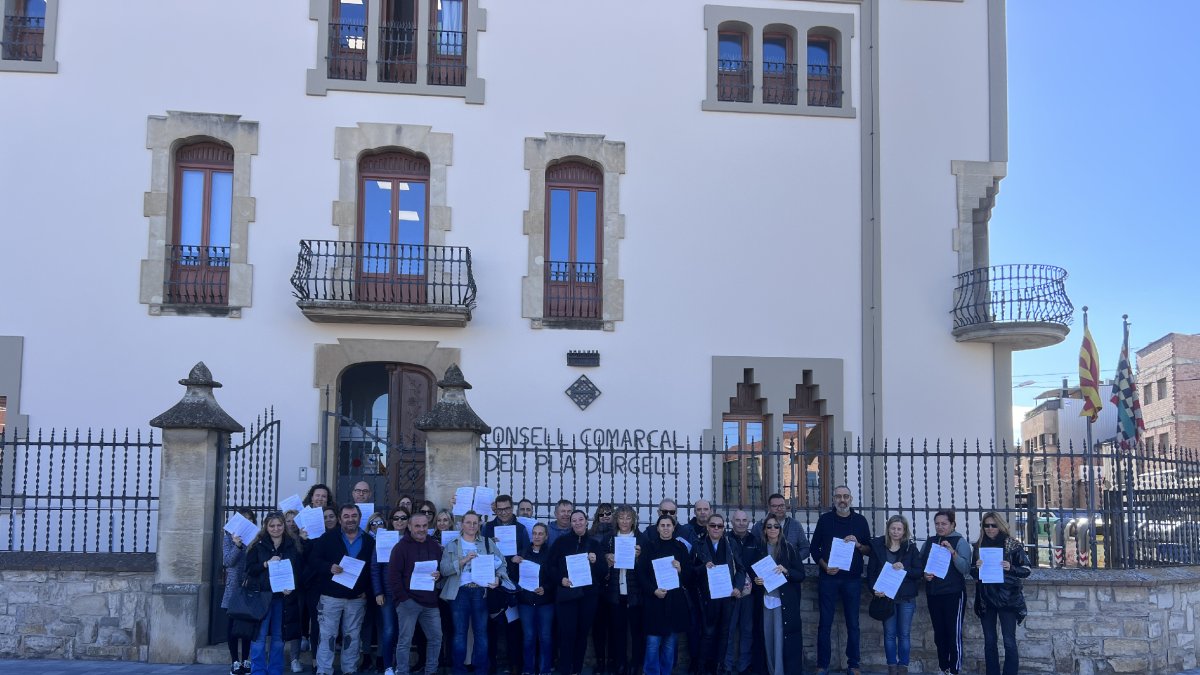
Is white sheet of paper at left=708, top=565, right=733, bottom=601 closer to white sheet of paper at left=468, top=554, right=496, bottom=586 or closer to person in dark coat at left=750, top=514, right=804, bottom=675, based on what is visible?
person in dark coat at left=750, top=514, right=804, bottom=675

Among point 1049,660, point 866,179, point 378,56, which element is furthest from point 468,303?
point 1049,660

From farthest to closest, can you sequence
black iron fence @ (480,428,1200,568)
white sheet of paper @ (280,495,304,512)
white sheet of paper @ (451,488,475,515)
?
1. black iron fence @ (480,428,1200,568)
2. white sheet of paper @ (451,488,475,515)
3. white sheet of paper @ (280,495,304,512)

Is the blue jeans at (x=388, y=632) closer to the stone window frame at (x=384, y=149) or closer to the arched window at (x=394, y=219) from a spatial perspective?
the arched window at (x=394, y=219)

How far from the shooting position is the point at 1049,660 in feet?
33.8

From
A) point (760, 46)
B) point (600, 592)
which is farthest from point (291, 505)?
point (760, 46)

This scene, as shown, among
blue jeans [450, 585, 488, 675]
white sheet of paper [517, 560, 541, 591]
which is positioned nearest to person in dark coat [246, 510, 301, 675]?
blue jeans [450, 585, 488, 675]

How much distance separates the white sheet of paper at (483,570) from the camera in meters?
9.44

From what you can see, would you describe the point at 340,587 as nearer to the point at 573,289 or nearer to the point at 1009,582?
the point at 1009,582

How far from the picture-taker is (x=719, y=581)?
9555 millimetres

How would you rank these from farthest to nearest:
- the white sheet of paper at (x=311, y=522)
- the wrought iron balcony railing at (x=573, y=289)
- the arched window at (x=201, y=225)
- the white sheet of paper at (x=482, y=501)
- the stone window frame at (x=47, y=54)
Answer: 1. the wrought iron balcony railing at (x=573, y=289)
2. the arched window at (x=201, y=225)
3. the stone window frame at (x=47, y=54)
4. the white sheet of paper at (x=482, y=501)
5. the white sheet of paper at (x=311, y=522)

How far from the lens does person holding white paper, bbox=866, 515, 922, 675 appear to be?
9.73 meters

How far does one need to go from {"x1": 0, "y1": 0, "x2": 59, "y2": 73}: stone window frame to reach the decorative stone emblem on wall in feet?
26.1

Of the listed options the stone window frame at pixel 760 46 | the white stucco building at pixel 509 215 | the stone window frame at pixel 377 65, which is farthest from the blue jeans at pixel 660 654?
the stone window frame at pixel 377 65

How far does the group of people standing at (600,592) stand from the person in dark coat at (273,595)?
0.01m
